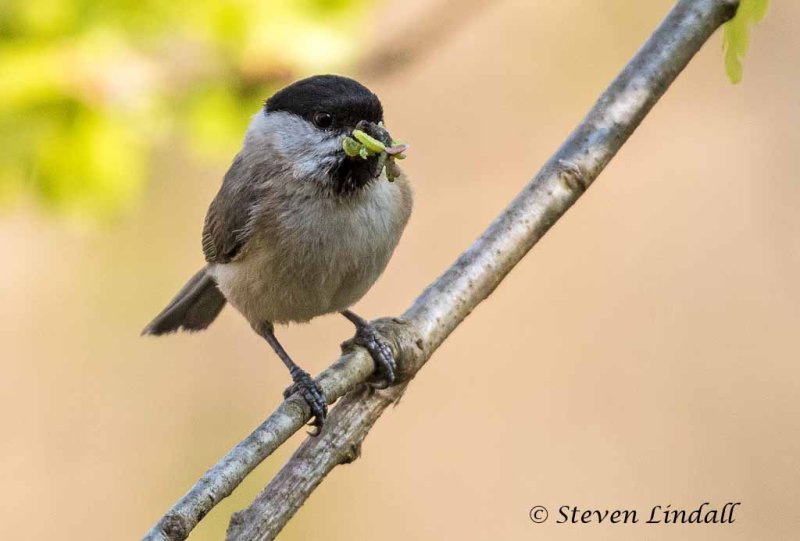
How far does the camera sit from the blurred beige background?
516cm

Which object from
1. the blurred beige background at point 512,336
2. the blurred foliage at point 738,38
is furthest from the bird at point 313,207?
the blurred beige background at point 512,336

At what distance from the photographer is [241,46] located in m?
3.20

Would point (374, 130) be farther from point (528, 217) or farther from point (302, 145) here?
point (528, 217)

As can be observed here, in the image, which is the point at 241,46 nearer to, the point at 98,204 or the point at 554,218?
the point at 98,204

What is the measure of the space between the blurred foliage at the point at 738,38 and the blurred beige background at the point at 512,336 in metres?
2.97

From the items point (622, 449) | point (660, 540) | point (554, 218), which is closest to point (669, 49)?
point (554, 218)

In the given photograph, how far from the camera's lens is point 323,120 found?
→ 3.03 meters

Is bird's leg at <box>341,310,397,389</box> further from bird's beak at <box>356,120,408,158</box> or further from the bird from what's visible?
bird's beak at <box>356,120,408,158</box>

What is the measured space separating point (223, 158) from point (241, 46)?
0.41m

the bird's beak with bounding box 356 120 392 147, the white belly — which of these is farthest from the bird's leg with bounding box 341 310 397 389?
the bird's beak with bounding box 356 120 392 147

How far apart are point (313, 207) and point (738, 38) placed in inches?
54.4

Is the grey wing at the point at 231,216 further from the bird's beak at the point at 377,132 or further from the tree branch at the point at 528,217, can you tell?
the tree branch at the point at 528,217

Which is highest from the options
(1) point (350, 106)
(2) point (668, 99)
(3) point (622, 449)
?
(2) point (668, 99)

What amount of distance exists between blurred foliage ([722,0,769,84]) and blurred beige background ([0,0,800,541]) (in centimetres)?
297
